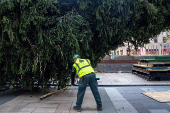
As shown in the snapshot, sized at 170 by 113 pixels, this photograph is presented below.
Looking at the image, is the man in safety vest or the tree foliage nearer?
the man in safety vest

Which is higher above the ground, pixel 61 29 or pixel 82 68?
pixel 61 29

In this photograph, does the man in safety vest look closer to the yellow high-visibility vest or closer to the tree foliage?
the yellow high-visibility vest

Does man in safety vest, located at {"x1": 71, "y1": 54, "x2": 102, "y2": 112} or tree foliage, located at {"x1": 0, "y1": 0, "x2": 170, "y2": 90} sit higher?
tree foliage, located at {"x1": 0, "y1": 0, "x2": 170, "y2": 90}

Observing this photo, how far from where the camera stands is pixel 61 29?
18.5 feet

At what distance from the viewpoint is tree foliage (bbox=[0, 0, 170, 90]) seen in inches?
216

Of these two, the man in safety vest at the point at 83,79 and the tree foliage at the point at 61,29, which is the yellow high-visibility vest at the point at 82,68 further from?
the tree foliage at the point at 61,29

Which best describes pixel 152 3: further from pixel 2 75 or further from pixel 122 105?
pixel 2 75

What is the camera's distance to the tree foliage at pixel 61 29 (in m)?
5.49

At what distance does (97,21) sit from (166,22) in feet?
9.46

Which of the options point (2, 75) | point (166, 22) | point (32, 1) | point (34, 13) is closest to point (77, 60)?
point (34, 13)

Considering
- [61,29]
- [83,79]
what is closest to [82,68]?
[83,79]

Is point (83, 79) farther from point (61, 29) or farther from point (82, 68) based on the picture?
point (61, 29)

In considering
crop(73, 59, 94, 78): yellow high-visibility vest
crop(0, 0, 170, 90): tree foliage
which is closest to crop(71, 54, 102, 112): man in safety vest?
crop(73, 59, 94, 78): yellow high-visibility vest

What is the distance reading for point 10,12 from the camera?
5.47 metres
